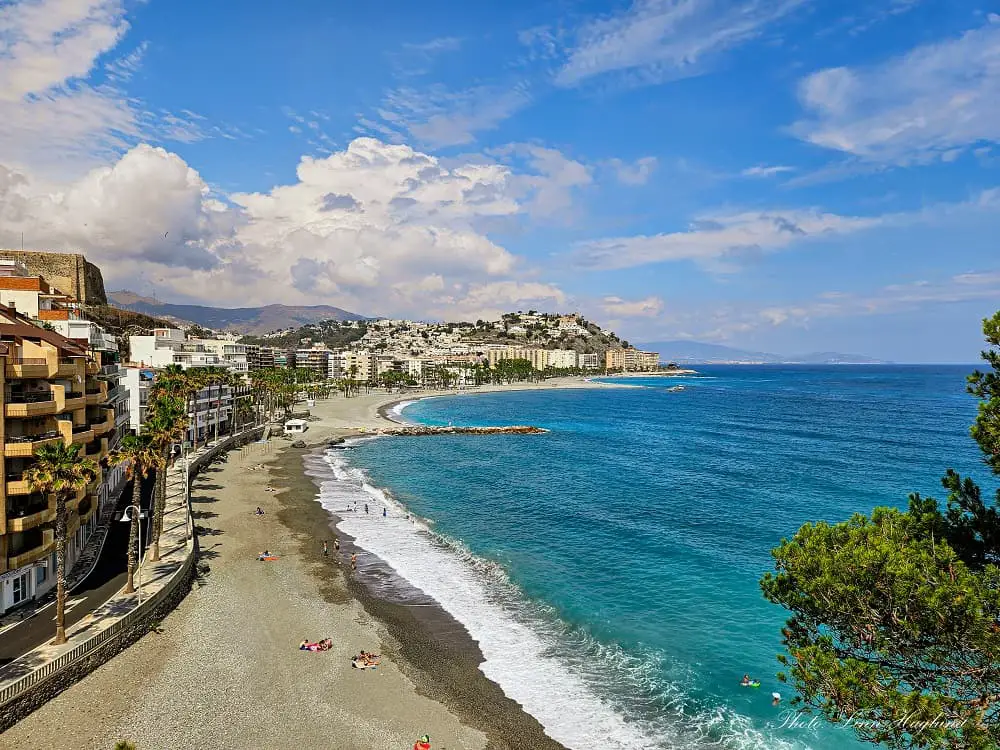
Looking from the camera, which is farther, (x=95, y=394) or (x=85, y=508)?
(x=95, y=394)

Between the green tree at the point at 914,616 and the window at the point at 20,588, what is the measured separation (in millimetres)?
29595

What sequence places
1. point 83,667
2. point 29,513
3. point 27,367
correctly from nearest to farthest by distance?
point 83,667, point 29,513, point 27,367

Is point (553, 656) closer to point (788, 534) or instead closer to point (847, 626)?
point (847, 626)

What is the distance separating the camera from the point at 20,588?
25266 millimetres

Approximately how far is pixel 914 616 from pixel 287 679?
2108 centimetres

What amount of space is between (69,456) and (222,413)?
60852mm

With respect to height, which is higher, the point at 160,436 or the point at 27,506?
the point at 160,436

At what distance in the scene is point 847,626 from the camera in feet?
45.0

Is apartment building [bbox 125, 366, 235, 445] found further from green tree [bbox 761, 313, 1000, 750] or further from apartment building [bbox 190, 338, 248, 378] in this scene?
green tree [bbox 761, 313, 1000, 750]

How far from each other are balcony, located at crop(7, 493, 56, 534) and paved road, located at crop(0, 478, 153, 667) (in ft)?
12.2

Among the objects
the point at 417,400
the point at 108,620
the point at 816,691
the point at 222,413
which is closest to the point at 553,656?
the point at 816,691

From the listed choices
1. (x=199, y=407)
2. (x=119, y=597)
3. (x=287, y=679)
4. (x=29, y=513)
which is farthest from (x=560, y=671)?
(x=199, y=407)

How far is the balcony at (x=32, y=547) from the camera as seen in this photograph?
24078 millimetres

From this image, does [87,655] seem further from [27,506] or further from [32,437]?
[32,437]
